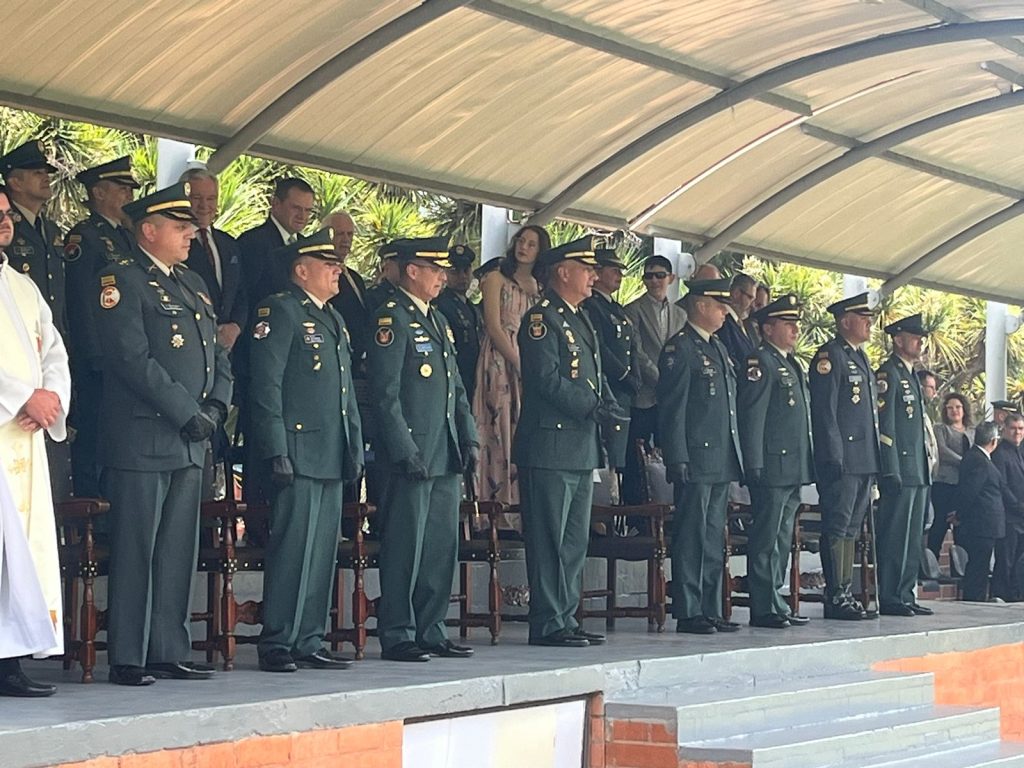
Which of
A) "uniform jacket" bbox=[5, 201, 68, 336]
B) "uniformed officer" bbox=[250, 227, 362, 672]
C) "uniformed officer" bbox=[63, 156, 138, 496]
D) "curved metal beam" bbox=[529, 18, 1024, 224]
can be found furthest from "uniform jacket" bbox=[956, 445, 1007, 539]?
"uniform jacket" bbox=[5, 201, 68, 336]

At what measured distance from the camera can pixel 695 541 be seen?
8.33m

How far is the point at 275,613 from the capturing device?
6293 millimetres

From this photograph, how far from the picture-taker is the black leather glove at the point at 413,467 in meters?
6.62

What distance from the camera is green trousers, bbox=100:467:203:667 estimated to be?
5676mm

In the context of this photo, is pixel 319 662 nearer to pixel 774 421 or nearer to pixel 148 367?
pixel 148 367

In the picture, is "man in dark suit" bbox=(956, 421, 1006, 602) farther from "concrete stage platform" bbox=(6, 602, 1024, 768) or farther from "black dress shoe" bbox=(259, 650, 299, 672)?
"black dress shoe" bbox=(259, 650, 299, 672)

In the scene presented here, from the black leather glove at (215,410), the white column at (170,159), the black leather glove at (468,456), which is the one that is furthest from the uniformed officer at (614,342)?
the black leather glove at (215,410)

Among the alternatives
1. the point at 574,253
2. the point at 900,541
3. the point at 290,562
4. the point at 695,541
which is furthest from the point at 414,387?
the point at 900,541

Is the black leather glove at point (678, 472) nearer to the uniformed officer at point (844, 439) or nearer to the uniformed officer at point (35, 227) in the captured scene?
the uniformed officer at point (844, 439)

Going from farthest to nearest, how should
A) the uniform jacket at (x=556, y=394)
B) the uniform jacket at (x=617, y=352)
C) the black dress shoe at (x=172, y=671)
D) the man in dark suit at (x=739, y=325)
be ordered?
the man in dark suit at (x=739, y=325)
the uniform jacket at (x=617, y=352)
the uniform jacket at (x=556, y=394)
the black dress shoe at (x=172, y=671)

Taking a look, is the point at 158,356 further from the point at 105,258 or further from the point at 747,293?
the point at 747,293

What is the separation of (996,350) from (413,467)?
27.9ft

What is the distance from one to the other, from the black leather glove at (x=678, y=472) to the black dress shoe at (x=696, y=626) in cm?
68

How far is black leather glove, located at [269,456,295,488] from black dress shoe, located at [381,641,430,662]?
0.90 meters
